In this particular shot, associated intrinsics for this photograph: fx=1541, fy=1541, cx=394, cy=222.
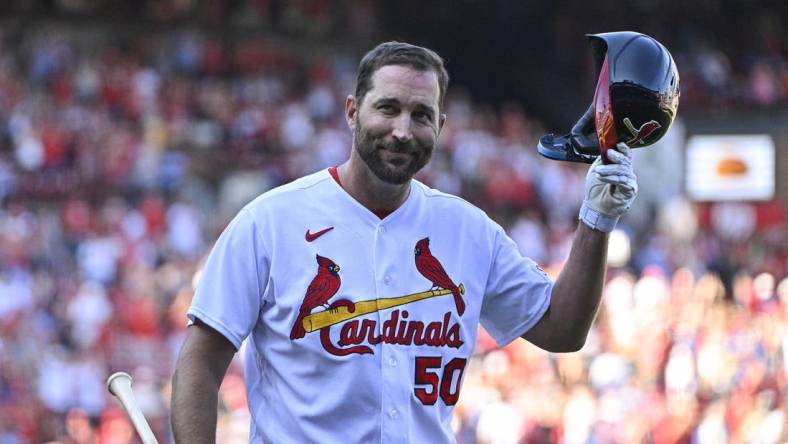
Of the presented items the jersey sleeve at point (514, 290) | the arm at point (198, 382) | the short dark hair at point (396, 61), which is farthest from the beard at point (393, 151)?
the arm at point (198, 382)

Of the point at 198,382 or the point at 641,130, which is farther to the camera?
the point at 641,130

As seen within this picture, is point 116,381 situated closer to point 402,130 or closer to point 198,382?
point 198,382

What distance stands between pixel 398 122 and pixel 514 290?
0.59 m

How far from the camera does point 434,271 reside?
11.9 feet

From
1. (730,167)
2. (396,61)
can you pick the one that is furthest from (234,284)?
(730,167)

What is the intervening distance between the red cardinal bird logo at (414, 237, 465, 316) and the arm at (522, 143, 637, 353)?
261 millimetres

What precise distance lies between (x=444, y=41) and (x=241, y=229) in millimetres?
23060

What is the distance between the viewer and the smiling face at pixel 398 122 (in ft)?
11.4

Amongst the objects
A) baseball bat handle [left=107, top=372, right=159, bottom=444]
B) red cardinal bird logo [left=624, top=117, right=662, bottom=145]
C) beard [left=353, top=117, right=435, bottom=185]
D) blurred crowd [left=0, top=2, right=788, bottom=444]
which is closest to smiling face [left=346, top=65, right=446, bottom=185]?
beard [left=353, top=117, right=435, bottom=185]

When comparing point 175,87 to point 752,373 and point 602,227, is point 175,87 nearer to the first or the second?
point 752,373

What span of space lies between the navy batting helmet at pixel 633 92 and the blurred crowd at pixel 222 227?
7466mm

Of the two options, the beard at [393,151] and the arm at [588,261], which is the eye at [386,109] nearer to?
the beard at [393,151]

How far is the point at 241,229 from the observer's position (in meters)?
3.49

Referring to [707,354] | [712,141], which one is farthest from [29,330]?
[712,141]
